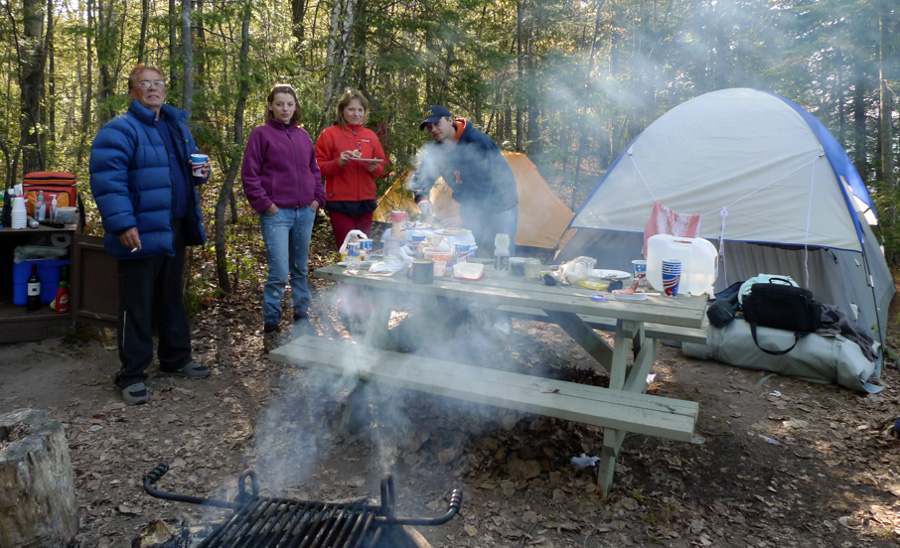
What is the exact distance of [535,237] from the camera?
280 inches

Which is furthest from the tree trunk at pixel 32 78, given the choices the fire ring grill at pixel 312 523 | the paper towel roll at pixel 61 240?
the fire ring grill at pixel 312 523

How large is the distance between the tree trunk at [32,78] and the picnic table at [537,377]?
Answer: 431cm

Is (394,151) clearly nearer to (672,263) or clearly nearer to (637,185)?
(637,185)

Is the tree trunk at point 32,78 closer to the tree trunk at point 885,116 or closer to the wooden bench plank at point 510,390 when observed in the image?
the wooden bench plank at point 510,390

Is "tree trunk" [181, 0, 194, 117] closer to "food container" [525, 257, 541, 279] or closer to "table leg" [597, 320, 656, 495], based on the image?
"food container" [525, 257, 541, 279]

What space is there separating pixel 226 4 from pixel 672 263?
3.84 m

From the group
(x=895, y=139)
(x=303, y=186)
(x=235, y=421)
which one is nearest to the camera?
(x=235, y=421)

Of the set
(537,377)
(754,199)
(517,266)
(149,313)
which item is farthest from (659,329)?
(149,313)

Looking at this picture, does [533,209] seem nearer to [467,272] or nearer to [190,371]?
[467,272]

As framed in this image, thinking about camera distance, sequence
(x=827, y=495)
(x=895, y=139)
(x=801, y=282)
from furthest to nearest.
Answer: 1. (x=895, y=139)
2. (x=801, y=282)
3. (x=827, y=495)

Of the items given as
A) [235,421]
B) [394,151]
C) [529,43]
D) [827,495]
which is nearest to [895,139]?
[529,43]

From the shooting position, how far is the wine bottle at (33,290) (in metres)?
4.04

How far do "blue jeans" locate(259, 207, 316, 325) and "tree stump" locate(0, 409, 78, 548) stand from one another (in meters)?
1.87

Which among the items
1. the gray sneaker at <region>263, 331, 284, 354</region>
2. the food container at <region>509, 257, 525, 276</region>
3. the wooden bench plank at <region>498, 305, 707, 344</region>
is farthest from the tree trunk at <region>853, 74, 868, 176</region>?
the gray sneaker at <region>263, 331, 284, 354</region>
